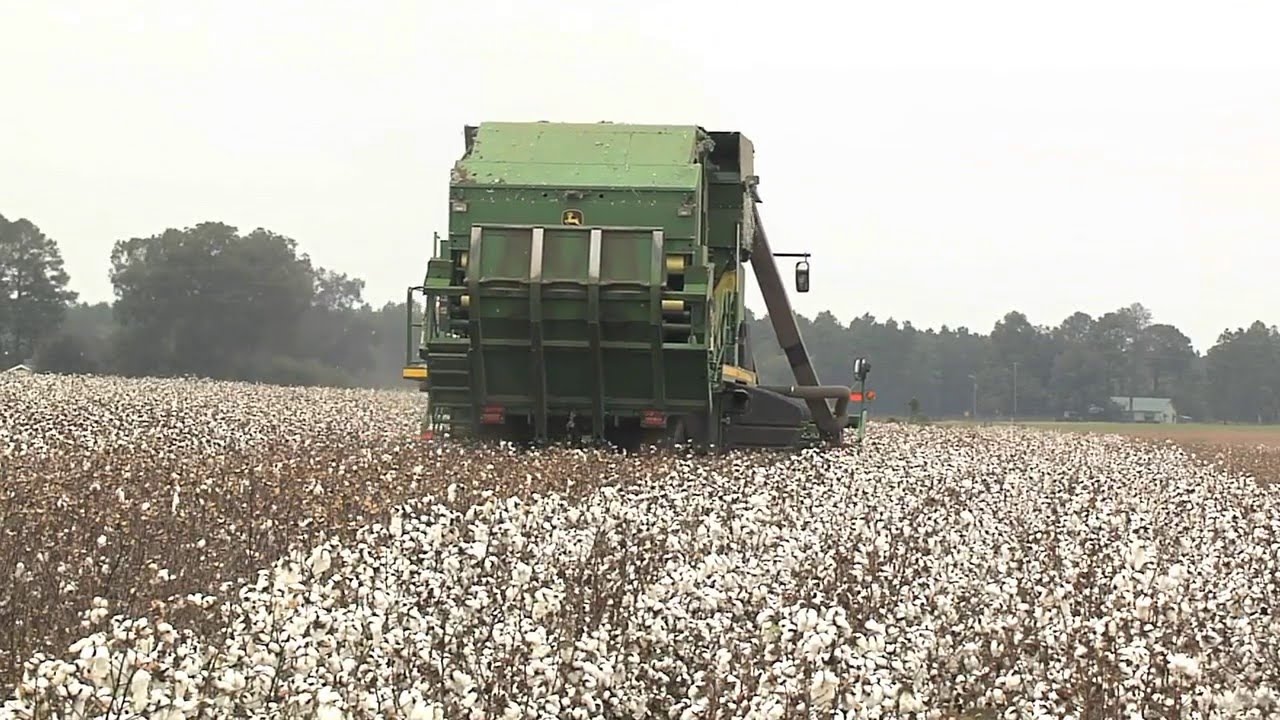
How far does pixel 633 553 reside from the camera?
31.6ft

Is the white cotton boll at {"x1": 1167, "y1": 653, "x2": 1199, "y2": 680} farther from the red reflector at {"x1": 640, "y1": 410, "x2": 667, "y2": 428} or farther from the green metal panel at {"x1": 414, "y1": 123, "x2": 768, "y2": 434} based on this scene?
the red reflector at {"x1": 640, "y1": 410, "x2": 667, "y2": 428}

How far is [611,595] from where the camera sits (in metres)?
8.35

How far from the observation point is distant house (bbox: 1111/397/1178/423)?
12162 cm

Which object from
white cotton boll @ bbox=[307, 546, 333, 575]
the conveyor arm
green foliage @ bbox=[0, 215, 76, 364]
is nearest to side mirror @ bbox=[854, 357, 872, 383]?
the conveyor arm

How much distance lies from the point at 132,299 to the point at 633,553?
6199 centimetres

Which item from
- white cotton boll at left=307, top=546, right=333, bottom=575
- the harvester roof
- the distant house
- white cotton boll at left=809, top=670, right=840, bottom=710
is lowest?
white cotton boll at left=809, top=670, right=840, bottom=710

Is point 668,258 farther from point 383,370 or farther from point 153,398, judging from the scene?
point 383,370

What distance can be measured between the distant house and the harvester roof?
10456 cm

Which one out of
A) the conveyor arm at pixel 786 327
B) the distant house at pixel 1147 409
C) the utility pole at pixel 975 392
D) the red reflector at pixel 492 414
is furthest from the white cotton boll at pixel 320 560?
the distant house at pixel 1147 409

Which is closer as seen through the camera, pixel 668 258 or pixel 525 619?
pixel 525 619

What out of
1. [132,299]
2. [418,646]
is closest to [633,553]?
[418,646]

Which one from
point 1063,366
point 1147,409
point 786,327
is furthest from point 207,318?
point 1147,409

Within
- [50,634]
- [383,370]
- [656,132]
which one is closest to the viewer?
[50,634]

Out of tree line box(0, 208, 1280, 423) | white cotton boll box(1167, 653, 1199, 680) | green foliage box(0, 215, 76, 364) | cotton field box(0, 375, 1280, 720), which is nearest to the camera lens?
cotton field box(0, 375, 1280, 720)
